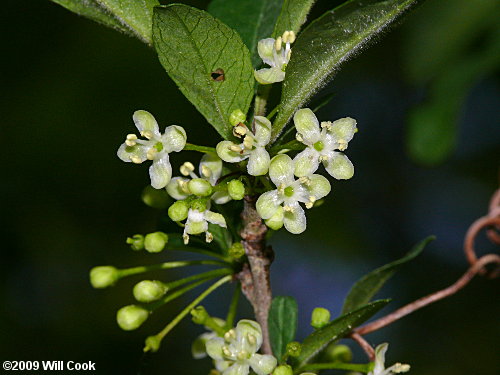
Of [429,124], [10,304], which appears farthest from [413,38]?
[10,304]

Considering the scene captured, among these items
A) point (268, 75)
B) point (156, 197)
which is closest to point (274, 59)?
point (268, 75)

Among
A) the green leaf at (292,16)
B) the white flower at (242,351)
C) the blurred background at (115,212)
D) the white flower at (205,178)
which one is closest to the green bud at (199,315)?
the white flower at (242,351)

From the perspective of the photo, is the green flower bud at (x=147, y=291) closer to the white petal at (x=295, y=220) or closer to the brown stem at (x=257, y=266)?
the brown stem at (x=257, y=266)

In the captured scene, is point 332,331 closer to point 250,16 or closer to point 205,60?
point 205,60

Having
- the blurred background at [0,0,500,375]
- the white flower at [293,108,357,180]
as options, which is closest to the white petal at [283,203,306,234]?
the white flower at [293,108,357,180]

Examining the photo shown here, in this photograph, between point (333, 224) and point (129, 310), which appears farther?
point (333, 224)

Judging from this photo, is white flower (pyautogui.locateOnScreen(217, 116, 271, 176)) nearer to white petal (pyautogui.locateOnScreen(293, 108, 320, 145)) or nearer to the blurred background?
white petal (pyautogui.locateOnScreen(293, 108, 320, 145))

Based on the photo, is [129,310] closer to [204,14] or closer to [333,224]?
[204,14]
